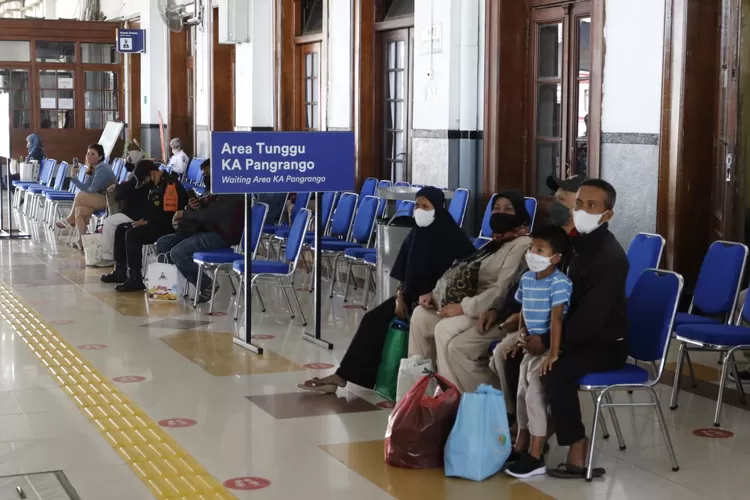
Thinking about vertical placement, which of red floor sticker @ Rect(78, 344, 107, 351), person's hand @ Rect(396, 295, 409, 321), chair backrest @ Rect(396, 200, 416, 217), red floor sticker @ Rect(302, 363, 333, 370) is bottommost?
red floor sticker @ Rect(302, 363, 333, 370)

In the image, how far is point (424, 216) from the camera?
6.11 metres

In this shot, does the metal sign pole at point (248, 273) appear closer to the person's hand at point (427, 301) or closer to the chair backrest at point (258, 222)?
the chair backrest at point (258, 222)

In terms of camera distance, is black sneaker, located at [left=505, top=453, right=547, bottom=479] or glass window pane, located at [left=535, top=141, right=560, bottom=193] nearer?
black sneaker, located at [left=505, top=453, right=547, bottom=479]

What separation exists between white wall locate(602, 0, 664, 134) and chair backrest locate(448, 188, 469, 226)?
5.14 ft

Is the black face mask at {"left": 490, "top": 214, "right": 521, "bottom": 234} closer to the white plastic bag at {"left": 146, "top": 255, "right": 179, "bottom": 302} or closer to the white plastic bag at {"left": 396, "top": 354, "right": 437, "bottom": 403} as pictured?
the white plastic bag at {"left": 396, "top": 354, "right": 437, "bottom": 403}

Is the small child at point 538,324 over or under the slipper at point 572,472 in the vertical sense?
over

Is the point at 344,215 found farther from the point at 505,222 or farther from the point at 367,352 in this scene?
the point at 505,222

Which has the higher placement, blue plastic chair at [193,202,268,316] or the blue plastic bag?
blue plastic chair at [193,202,268,316]

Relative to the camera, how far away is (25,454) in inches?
199

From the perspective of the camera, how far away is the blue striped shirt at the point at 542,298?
4.76 m

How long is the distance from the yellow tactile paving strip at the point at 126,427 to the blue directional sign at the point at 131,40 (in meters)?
12.7

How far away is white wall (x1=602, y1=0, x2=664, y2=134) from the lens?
7824mm

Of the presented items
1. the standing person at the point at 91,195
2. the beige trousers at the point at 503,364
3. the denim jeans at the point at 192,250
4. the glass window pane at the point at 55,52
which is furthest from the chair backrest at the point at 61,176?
the beige trousers at the point at 503,364

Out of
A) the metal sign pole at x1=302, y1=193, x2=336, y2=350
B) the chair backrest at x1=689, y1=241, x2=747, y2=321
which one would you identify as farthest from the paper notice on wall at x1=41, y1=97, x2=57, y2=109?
the chair backrest at x1=689, y1=241, x2=747, y2=321
